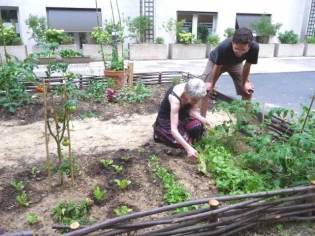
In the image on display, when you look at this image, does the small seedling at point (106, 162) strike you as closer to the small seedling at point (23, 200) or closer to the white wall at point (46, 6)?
the small seedling at point (23, 200)

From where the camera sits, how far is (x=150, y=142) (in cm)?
318

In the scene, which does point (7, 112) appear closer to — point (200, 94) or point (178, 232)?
point (200, 94)

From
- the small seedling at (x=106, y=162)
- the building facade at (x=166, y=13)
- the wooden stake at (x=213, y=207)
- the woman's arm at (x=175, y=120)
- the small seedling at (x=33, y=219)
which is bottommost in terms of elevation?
the small seedling at (x=33, y=219)

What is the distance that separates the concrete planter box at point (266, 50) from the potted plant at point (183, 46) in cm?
258

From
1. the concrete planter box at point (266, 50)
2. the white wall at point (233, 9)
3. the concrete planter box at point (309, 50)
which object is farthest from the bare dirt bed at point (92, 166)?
the concrete planter box at point (309, 50)

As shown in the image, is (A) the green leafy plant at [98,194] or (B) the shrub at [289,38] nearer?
(A) the green leafy plant at [98,194]

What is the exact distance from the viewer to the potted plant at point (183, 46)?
10.8 m

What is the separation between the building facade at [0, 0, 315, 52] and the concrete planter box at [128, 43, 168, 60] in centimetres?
102

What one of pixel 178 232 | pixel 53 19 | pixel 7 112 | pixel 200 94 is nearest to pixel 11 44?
pixel 53 19

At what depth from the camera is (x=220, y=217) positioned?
175 cm

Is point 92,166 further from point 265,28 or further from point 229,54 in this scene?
point 265,28

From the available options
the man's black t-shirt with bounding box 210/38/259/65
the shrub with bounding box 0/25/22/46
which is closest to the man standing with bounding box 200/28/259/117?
the man's black t-shirt with bounding box 210/38/259/65

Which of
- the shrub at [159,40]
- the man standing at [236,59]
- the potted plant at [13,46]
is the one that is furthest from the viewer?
the shrub at [159,40]

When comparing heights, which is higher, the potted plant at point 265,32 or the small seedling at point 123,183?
the potted plant at point 265,32
